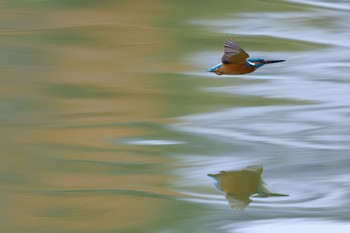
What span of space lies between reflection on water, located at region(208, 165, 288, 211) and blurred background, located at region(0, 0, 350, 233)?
23mm

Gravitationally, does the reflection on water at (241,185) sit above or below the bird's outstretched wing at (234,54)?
below

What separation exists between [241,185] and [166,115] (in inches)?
22.3

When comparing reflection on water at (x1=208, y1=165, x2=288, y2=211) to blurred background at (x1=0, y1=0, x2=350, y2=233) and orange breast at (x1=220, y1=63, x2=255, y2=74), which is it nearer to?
blurred background at (x1=0, y1=0, x2=350, y2=233)

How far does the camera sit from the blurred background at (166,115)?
226 cm

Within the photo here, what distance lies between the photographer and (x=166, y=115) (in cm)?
286

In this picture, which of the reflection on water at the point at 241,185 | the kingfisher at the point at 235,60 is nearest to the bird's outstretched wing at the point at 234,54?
the kingfisher at the point at 235,60

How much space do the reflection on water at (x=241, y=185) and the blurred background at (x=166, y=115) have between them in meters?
0.02

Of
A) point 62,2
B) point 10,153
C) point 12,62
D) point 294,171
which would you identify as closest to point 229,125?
point 294,171

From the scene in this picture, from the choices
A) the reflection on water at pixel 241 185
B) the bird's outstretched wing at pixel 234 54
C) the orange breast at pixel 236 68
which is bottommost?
the reflection on water at pixel 241 185

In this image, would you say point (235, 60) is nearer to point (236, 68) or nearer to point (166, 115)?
point (236, 68)

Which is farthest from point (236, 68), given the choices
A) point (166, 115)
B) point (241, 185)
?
point (166, 115)

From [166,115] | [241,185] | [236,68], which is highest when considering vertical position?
[166,115]

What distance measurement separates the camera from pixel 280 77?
3.16m

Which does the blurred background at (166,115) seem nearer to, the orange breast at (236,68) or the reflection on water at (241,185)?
the reflection on water at (241,185)
